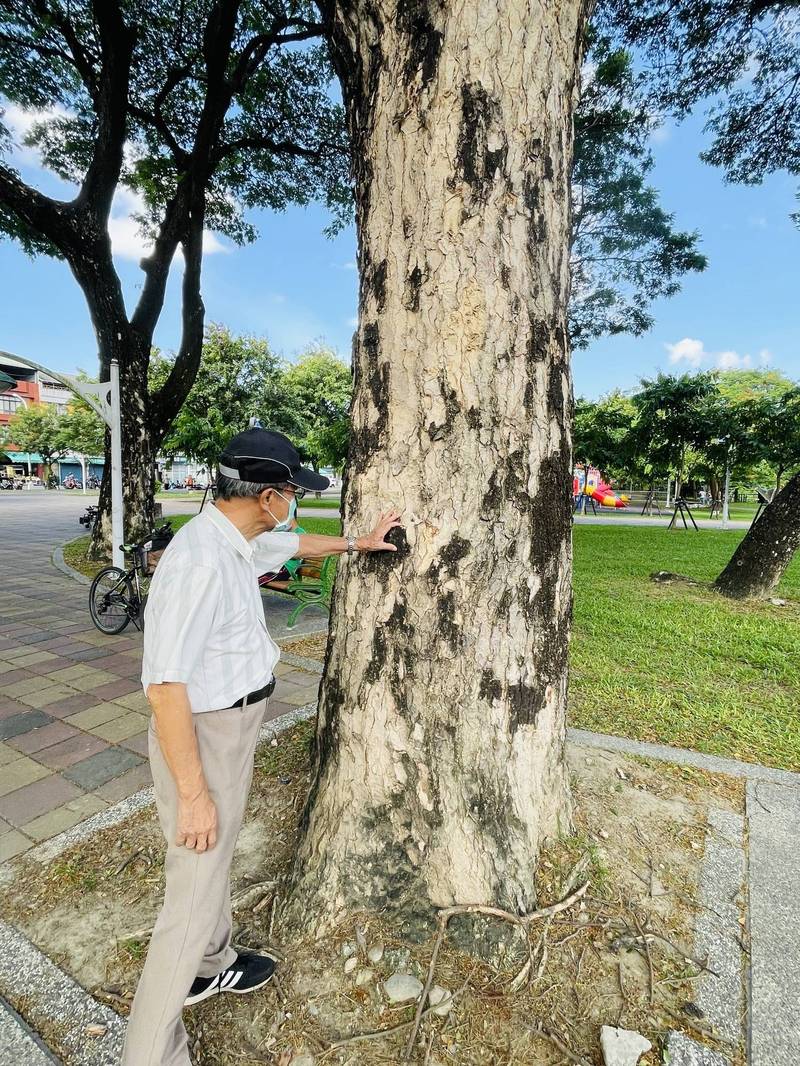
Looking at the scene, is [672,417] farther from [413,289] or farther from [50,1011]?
[50,1011]

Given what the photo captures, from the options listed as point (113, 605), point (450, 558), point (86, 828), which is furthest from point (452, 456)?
point (113, 605)

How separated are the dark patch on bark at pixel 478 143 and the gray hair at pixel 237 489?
1.08m

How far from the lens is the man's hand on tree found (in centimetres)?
169

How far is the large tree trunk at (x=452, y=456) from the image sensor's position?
5.26ft

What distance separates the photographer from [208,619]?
1267 mm

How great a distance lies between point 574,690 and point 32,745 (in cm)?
347

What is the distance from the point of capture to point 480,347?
1.62m

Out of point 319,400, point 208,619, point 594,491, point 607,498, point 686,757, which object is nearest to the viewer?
point 208,619

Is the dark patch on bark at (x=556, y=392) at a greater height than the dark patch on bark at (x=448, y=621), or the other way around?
the dark patch on bark at (x=556, y=392)

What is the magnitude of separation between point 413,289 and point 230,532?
3.04ft

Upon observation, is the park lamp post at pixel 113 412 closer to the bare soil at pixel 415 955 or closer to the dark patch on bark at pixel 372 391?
the bare soil at pixel 415 955

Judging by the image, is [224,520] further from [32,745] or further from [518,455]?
[32,745]

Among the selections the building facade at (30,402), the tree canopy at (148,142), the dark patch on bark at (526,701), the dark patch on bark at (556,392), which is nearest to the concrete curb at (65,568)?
the tree canopy at (148,142)

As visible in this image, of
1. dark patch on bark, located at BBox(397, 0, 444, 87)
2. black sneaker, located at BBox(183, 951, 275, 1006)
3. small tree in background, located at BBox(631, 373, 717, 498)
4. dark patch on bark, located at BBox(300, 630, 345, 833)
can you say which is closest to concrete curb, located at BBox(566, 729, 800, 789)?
dark patch on bark, located at BBox(300, 630, 345, 833)
